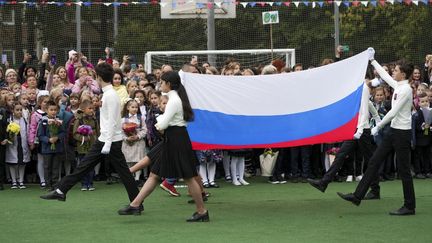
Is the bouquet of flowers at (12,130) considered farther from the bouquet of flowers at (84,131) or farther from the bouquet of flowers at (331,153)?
the bouquet of flowers at (331,153)

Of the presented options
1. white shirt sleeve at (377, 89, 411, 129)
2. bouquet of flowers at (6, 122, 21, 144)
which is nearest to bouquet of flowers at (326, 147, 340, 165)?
white shirt sleeve at (377, 89, 411, 129)

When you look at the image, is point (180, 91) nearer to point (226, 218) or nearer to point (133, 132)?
point (226, 218)

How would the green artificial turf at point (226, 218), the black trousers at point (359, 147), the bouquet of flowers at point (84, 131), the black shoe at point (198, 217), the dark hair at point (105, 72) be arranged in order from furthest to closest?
the bouquet of flowers at point (84, 131) < the black trousers at point (359, 147) < the dark hair at point (105, 72) < the black shoe at point (198, 217) < the green artificial turf at point (226, 218)

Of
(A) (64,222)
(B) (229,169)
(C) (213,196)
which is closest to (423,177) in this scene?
(B) (229,169)

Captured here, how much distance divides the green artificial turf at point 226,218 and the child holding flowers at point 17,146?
2.55 feet

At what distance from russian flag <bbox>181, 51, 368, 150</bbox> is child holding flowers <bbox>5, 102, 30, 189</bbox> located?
4071mm

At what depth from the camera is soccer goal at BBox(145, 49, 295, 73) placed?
69.0 ft

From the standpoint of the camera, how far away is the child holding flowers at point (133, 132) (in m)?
15.2

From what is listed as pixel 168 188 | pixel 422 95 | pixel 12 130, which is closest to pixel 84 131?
pixel 12 130

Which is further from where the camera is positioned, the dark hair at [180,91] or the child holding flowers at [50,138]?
the child holding flowers at [50,138]

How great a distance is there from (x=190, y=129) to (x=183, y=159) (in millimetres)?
1639

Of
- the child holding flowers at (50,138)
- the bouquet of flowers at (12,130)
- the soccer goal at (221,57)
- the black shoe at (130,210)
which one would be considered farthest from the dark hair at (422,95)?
the bouquet of flowers at (12,130)

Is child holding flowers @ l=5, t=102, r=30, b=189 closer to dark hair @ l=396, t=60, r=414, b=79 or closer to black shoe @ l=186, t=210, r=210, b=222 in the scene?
black shoe @ l=186, t=210, r=210, b=222

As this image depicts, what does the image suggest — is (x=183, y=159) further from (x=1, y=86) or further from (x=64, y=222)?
(x=1, y=86)
